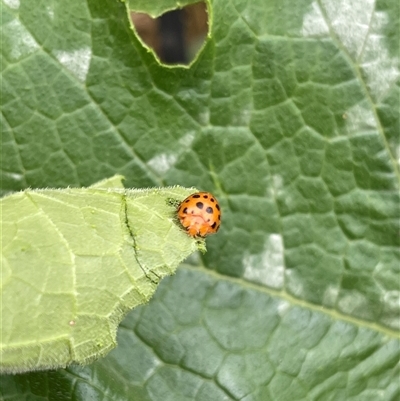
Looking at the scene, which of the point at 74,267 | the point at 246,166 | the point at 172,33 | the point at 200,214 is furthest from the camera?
the point at 172,33

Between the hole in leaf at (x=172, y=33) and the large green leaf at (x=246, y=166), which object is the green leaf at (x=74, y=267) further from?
the hole in leaf at (x=172, y=33)

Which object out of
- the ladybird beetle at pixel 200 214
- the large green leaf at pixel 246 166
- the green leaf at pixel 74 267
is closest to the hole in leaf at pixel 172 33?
the large green leaf at pixel 246 166

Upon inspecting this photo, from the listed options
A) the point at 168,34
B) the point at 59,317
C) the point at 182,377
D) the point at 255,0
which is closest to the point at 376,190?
the point at 255,0

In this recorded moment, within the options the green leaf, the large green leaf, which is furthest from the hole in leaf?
the green leaf

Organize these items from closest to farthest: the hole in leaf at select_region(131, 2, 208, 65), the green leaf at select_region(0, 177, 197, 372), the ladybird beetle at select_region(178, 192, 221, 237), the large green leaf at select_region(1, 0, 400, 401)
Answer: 1. the green leaf at select_region(0, 177, 197, 372)
2. the ladybird beetle at select_region(178, 192, 221, 237)
3. the large green leaf at select_region(1, 0, 400, 401)
4. the hole in leaf at select_region(131, 2, 208, 65)

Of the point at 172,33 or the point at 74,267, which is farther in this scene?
the point at 172,33

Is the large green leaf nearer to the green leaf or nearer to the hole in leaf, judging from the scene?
A: the green leaf

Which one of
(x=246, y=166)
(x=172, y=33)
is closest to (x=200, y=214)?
(x=246, y=166)

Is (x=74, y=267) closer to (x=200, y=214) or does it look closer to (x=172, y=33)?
(x=200, y=214)
